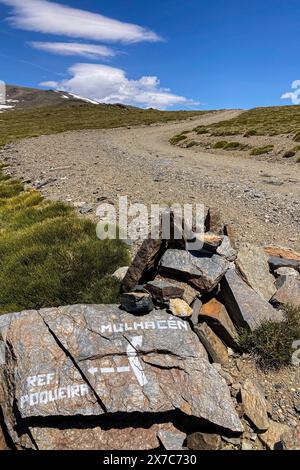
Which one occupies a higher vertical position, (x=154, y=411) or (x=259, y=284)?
(x=259, y=284)

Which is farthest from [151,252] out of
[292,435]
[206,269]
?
[292,435]

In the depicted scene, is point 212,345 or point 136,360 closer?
point 136,360

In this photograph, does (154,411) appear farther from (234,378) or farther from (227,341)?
(227,341)

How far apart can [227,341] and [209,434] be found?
1.93 meters

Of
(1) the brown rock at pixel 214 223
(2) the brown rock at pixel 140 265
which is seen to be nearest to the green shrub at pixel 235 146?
(1) the brown rock at pixel 214 223

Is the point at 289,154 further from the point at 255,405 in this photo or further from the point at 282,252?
the point at 255,405

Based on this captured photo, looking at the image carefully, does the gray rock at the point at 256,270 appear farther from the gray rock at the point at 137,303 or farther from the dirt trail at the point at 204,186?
the gray rock at the point at 137,303

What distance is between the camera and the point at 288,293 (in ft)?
24.9

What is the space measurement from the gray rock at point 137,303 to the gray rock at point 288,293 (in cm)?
284

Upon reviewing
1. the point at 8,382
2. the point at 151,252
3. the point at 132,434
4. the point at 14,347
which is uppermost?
the point at 151,252

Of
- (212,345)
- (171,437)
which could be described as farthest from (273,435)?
(212,345)

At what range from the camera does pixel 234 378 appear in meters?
6.21

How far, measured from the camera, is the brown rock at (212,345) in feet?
21.1

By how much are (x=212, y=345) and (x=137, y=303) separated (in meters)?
1.56
